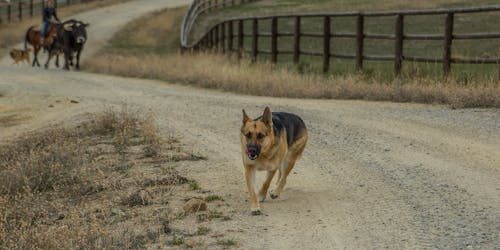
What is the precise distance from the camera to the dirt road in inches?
282

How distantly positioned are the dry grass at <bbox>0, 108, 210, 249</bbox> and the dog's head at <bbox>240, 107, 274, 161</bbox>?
3.06 ft

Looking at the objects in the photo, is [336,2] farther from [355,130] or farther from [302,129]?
[302,129]

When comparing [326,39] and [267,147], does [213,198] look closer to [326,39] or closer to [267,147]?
[267,147]

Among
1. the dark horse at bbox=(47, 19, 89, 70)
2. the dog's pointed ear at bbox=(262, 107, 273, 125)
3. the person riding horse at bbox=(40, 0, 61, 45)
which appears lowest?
the dog's pointed ear at bbox=(262, 107, 273, 125)

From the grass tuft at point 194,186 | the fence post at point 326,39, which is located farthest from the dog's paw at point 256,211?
the fence post at point 326,39

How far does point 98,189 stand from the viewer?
9.68 m

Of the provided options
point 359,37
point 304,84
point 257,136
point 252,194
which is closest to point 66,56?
point 359,37

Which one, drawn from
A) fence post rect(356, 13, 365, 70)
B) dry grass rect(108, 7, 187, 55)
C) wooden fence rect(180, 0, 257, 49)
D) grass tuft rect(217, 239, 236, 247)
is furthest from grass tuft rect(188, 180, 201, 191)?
dry grass rect(108, 7, 187, 55)

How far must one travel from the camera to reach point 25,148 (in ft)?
42.4

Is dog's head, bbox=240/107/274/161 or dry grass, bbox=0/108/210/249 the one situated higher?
dog's head, bbox=240/107/274/161

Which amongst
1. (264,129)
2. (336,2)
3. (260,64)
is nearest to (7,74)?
(260,64)

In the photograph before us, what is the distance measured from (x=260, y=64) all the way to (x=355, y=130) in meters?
10.3

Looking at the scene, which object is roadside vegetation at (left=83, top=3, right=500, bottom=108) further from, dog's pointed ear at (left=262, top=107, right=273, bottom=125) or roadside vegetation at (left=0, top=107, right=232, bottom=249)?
dog's pointed ear at (left=262, top=107, right=273, bottom=125)

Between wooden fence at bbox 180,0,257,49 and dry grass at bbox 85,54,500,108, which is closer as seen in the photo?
dry grass at bbox 85,54,500,108
